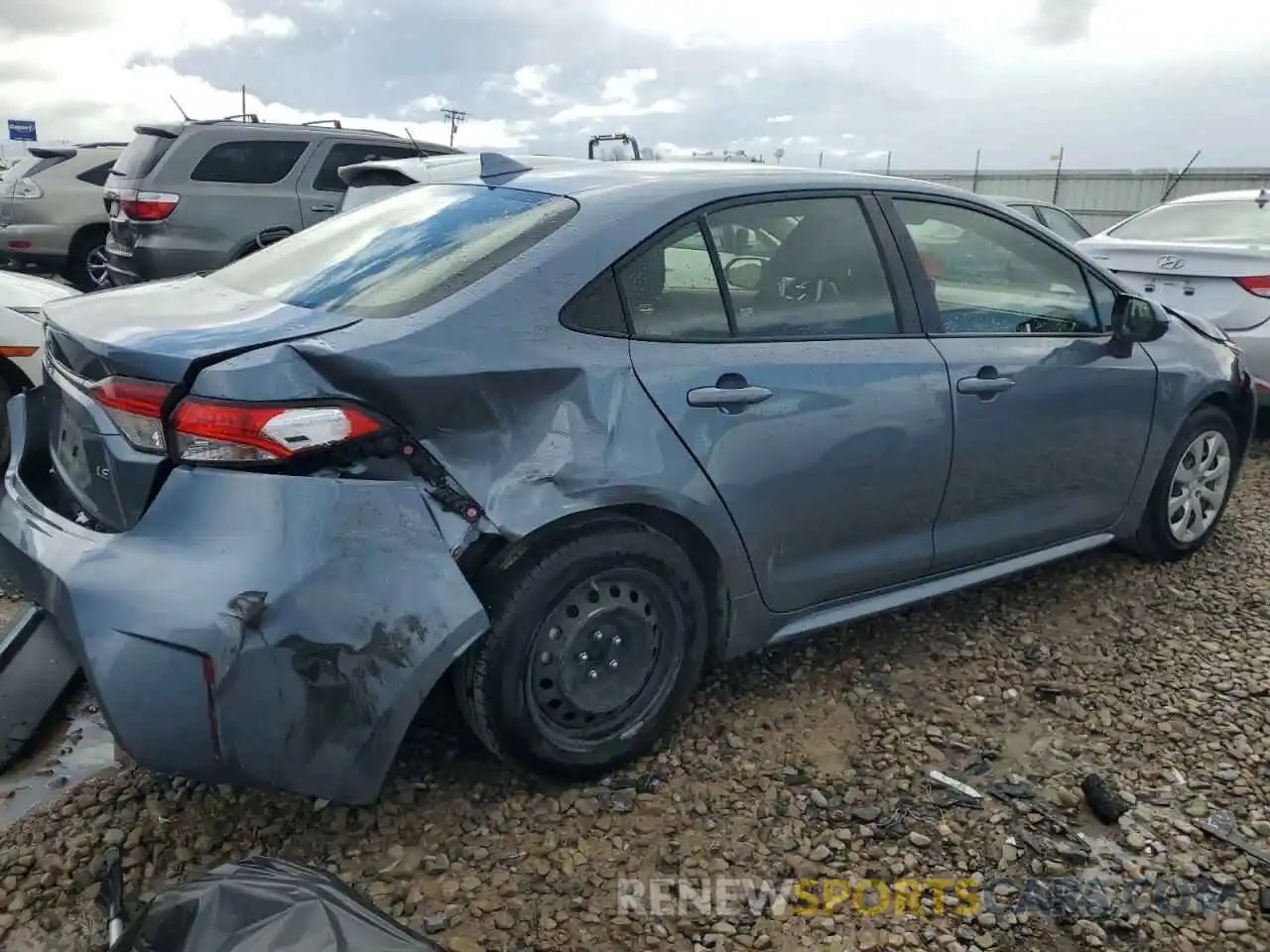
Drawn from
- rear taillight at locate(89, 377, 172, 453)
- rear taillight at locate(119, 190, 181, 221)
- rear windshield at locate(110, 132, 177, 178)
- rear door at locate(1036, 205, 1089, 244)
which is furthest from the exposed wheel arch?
rear door at locate(1036, 205, 1089, 244)

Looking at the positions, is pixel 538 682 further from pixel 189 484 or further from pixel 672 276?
pixel 672 276

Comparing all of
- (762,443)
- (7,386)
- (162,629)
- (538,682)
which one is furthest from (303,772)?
(7,386)

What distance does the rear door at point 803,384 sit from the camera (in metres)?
2.67

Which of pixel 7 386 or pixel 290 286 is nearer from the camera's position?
pixel 290 286

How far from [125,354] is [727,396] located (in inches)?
56.7

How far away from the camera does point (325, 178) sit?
857 centimetres

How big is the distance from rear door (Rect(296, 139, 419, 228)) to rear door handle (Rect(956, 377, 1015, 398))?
6.45 m

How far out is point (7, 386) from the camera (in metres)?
4.82

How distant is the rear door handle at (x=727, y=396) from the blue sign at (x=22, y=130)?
27.1 meters

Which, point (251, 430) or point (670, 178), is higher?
point (670, 178)

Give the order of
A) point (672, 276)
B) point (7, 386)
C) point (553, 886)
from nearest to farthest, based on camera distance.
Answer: point (553, 886) < point (672, 276) < point (7, 386)

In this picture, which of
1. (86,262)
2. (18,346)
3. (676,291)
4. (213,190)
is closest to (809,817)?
(676,291)

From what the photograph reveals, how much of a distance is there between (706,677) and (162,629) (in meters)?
1.73

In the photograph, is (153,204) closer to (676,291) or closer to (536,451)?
(676,291)
